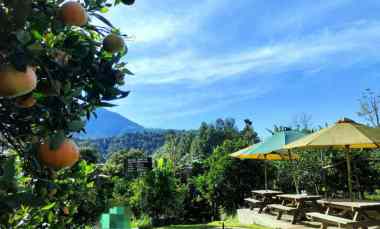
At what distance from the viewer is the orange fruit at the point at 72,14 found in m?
1.44

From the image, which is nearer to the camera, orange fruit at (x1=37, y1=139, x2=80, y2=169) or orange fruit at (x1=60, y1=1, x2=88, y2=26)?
orange fruit at (x1=37, y1=139, x2=80, y2=169)

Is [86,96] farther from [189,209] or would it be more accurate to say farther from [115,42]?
[189,209]

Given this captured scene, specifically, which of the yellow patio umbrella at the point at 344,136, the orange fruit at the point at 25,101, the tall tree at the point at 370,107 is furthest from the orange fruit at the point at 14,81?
the tall tree at the point at 370,107

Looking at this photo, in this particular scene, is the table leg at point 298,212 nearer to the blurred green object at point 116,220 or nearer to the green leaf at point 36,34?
the blurred green object at point 116,220

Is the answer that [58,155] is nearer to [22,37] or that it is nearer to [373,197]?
[22,37]

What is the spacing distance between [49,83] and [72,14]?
1.00 feet

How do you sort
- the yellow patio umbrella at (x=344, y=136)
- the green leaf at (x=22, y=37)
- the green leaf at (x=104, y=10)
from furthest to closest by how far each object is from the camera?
1. the yellow patio umbrella at (x=344, y=136)
2. the green leaf at (x=104, y=10)
3. the green leaf at (x=22, y=37)

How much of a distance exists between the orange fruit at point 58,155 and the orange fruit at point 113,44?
511 mm

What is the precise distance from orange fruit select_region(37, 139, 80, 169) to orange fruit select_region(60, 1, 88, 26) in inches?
18.9

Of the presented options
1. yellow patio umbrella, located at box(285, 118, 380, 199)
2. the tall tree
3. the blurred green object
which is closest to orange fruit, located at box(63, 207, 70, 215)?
the blurred green object

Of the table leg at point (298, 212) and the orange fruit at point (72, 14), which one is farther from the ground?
the orange fruit at point (72, 14)

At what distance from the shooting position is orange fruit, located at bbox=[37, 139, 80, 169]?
1213mm

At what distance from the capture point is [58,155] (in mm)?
1213

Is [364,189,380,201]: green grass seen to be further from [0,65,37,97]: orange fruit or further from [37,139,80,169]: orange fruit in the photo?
[0,65,37,97]: orange fruit
